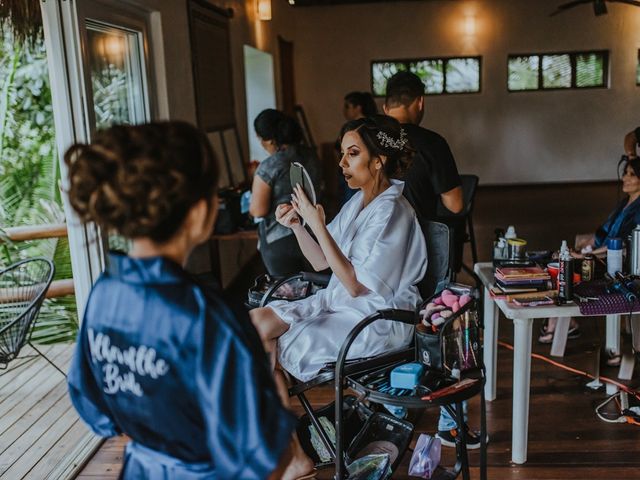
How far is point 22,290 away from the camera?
331 cm

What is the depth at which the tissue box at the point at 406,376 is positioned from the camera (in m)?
2.23

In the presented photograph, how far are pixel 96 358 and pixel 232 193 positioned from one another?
3267 millimetres

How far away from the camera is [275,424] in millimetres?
1147

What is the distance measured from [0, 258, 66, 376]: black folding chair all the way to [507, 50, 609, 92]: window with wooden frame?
8396 millimetres

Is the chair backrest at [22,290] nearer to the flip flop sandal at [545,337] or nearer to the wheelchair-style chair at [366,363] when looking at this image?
the wheelchair-style chair at [366,363]

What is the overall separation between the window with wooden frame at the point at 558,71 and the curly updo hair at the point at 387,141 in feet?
27.1

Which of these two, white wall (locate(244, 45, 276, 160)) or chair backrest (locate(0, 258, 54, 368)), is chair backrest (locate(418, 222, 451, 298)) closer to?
chair backrest (locate(0, 258, 54, 368))

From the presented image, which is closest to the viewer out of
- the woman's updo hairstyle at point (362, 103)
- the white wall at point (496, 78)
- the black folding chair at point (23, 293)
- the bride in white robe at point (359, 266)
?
the bride in white robe at point (359, 266)

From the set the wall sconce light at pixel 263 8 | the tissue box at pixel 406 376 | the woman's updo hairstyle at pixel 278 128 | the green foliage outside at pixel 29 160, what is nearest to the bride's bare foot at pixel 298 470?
the tissue box at pixel 406 376

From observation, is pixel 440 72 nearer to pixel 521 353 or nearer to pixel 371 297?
pixel 521 353

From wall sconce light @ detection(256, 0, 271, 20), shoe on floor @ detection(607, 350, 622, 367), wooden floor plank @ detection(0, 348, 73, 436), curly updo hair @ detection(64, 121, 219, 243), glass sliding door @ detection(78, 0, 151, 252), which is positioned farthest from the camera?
A: wall sconce light @ detection(256, 0, 271, 20)

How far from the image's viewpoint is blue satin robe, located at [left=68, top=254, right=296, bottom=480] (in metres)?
1.13

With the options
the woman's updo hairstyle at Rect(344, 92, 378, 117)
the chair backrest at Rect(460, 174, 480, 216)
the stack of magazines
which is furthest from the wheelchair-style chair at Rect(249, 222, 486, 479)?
the woman's updo hairstyle at Rect(344, 92, 378, 117)


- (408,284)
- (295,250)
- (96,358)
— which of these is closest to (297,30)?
(295,250)
